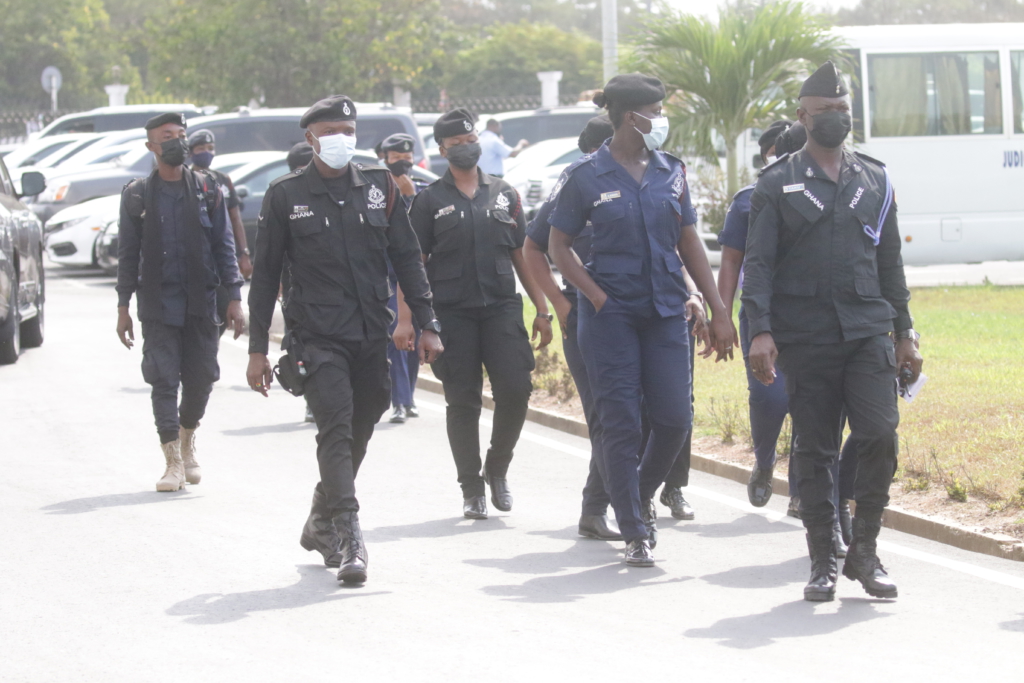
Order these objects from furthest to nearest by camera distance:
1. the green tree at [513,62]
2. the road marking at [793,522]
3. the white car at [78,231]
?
the green tree at [513,62], the white car at [78,231], the road marking at [793,522]

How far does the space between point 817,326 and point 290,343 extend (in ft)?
7.10

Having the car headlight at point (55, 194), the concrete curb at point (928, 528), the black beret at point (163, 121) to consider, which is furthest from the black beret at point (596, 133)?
the car headlight at point (55, 194)

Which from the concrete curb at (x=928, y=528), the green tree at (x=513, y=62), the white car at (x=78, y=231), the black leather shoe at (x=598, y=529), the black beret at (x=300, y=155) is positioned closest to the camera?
the concrete curb at (x=928, y=528)

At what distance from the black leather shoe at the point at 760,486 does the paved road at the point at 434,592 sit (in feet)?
0.36

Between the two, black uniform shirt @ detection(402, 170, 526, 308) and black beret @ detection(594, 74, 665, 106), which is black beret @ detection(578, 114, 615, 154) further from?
black beret @ detection(594, 74, 665, 106)

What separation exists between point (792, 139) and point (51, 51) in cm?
5688

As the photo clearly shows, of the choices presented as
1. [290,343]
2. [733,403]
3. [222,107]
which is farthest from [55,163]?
[290,343]

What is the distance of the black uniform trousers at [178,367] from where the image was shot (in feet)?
26.9

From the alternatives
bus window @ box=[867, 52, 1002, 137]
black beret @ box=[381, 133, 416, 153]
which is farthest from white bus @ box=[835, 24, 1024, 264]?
black beret @ box=[381, 133, 416, 153]

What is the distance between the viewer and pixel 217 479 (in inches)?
337

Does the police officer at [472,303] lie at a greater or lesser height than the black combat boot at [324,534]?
greater

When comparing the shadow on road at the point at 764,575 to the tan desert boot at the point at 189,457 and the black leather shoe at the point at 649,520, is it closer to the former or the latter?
the black leather shoe at the point at 649,520

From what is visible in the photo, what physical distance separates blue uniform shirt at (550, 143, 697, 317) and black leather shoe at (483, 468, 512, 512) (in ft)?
5.42

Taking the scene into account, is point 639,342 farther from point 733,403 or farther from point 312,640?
point 733,403
